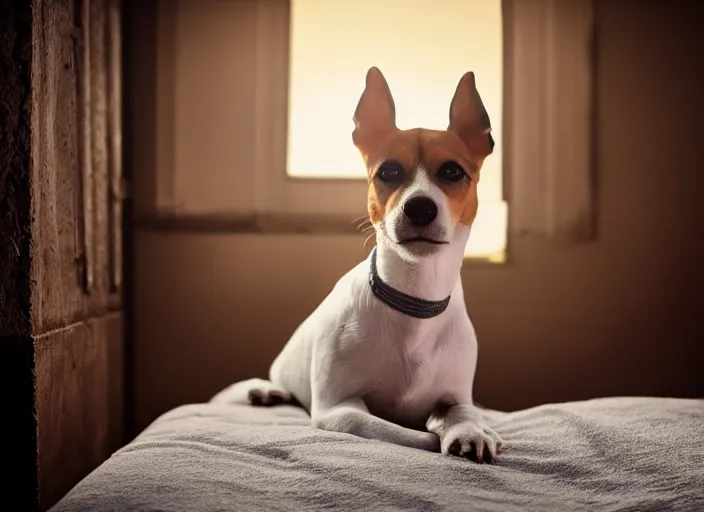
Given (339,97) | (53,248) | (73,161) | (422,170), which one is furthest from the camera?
(339,97)

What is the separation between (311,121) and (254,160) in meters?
0.21

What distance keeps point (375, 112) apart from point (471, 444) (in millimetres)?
719

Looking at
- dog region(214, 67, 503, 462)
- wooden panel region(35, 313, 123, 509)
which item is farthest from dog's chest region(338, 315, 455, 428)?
wooden panel region(35, 313, 123, 509)

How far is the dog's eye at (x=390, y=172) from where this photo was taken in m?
1.37

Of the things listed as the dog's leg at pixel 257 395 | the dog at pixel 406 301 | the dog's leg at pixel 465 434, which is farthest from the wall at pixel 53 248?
the dog's leg at pixel 465 434

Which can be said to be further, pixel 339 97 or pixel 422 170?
pixel 339 97

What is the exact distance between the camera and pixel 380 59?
2.04m

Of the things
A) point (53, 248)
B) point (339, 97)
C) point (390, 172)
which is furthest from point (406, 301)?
point (339, 97)

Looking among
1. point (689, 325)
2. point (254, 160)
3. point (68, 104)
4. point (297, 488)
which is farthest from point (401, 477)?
point (689, 325)

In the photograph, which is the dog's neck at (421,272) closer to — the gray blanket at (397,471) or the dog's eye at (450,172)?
the dog's eye at (450,172)

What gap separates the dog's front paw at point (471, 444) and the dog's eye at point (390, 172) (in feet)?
1.63

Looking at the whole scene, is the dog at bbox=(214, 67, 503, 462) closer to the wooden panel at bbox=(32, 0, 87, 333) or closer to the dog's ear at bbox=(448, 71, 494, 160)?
the dog's ear at bbox=(448, 71, 494, 160)

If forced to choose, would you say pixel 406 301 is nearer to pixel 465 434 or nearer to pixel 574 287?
pixel 465 434

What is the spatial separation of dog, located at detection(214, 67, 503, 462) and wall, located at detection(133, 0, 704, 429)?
63cm
